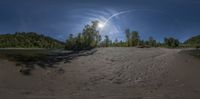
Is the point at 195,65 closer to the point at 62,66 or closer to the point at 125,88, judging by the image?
the point at 125,88

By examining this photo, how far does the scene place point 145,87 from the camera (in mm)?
9062

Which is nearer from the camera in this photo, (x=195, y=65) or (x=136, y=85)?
(x=136, y=85)

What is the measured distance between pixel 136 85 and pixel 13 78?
5118mm

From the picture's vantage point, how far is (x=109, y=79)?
10.1 metres

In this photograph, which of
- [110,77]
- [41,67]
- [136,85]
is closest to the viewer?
[136,85]

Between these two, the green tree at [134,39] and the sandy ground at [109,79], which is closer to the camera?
the sandy ground at [109,79]

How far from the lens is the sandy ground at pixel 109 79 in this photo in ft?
25.1

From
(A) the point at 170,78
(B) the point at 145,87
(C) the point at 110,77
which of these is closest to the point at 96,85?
(C) the point at 110,77

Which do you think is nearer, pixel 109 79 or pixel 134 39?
pixel 109 79

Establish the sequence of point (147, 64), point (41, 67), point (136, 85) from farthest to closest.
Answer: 1. point (147, 64)
2. point (41, 67)
3. point (136, 85)

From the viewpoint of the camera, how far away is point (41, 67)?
36.4 feet

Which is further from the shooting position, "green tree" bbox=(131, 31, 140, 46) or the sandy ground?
"green tree" bbox=(131, 31, 140, 46)

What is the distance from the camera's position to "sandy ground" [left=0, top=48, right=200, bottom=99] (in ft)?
25.1

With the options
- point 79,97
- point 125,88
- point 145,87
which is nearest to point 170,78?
point 145,87
